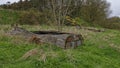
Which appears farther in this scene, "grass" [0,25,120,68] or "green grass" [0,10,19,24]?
"green grass" [0,10,19,24]

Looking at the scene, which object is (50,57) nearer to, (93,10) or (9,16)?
(9,16)

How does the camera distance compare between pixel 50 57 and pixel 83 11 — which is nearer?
pixel 50 57

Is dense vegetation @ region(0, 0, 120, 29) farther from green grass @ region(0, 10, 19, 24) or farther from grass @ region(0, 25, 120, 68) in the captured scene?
grass @ region(0, 25, 120, 68)

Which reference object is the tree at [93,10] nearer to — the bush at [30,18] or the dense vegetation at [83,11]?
the dense vegetation at [83,11]

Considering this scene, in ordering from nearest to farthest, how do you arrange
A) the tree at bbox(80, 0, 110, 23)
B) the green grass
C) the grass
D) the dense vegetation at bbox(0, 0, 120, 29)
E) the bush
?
the grass → the bush → the green grass → the dense vegetation at bbox(0, 0, 120, 29) → the tree at bbox(80, 0, 110, 23)

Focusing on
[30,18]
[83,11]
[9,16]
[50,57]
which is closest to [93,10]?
[83,11]

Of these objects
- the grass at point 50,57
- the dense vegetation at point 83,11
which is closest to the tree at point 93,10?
the dense vegetation at point 83,11

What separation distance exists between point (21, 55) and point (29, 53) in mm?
455

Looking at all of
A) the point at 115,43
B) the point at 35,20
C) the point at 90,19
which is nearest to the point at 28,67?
the point at 115,43

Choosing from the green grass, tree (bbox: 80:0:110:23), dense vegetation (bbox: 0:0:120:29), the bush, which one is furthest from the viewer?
tree (bbox: 80:0:110:23)

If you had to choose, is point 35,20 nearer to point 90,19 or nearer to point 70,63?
point 90,19

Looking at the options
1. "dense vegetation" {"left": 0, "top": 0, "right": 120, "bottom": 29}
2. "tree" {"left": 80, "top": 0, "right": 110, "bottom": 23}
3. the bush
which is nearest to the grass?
the bush

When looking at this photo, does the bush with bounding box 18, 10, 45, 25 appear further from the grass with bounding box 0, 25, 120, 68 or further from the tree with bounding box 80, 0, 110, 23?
the grass with bounding box 0, 25, 120, 68

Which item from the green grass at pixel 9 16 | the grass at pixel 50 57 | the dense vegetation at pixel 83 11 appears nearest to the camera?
the grass at pixel 50 57
